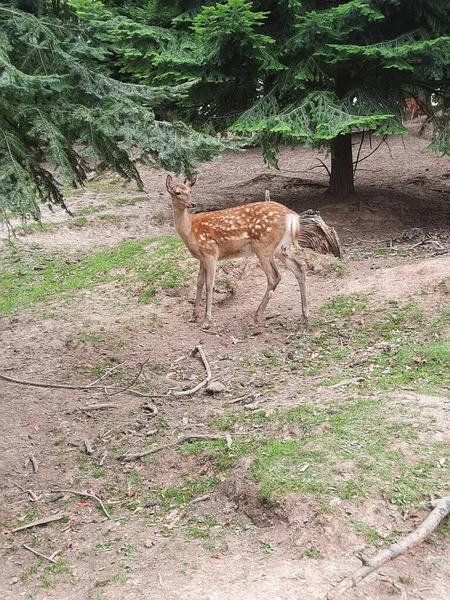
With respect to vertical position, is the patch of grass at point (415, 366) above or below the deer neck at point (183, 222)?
Answer: below

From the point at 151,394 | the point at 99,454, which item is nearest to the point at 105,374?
the point at 151,394

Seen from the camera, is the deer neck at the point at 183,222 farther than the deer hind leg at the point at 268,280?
Yes

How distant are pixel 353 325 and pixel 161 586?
4685 mm

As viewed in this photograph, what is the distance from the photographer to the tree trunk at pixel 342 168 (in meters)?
14.7

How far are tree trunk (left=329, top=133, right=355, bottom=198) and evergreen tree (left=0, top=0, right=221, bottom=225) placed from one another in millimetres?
9226

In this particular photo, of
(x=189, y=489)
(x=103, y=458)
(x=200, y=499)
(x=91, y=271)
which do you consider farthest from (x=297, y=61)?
(x=200, y=499)

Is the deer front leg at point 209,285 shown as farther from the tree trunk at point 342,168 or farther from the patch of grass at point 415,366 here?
the tree trunk at point 342,168

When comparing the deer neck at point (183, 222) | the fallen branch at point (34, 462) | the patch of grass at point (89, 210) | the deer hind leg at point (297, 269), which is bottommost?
the fallen branch at point (34, 462)

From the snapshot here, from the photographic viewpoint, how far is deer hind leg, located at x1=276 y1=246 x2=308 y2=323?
8.67 m

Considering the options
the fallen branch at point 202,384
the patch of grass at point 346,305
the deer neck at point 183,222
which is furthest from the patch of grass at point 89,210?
the fallen branch at point 202,384

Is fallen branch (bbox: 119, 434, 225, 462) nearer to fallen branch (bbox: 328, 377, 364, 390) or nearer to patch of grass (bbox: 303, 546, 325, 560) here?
fallen branch (bbox: 328, 377, 364, 390)

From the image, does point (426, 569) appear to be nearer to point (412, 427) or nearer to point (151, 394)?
point (412, 427)

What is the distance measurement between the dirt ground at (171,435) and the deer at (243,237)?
0.50 meters

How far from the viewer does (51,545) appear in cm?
527
